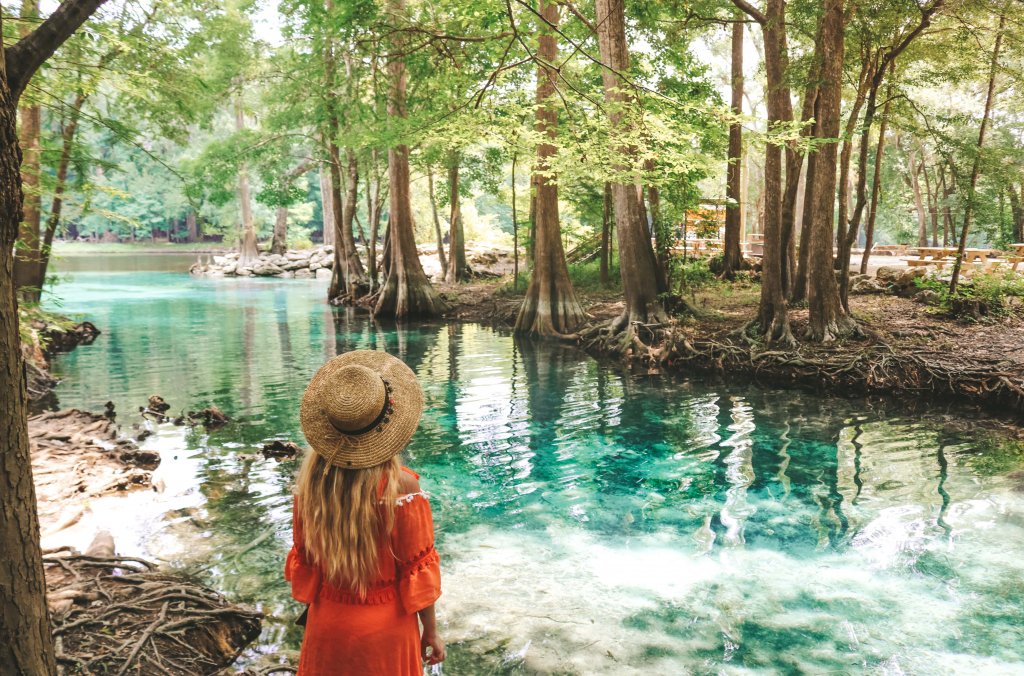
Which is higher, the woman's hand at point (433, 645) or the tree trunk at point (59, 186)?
the tree trunk at point (59, 186)

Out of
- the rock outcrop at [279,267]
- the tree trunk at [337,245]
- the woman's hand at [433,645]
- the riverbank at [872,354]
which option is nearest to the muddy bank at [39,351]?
the woman's hand at [433,645]

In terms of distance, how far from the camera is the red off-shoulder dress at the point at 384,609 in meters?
2.41

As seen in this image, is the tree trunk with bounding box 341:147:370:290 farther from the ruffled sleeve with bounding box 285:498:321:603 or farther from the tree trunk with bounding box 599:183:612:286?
the ruffled sleeve with bounding box 285:498:321:603

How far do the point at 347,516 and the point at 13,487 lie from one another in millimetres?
1042

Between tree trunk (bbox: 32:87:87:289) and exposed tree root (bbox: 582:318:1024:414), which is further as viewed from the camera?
exposed tree root (bbox: 582:318:1024:414)

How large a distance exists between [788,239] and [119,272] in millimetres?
37558

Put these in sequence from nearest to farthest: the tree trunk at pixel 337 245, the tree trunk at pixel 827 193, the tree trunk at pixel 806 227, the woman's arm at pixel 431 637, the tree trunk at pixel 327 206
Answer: the woman's arm at pixel 431 637
the tree trunk at pixel 827 193
the tree trunk at pixel 806 227
the tree trunk at pixel 337 245
the tree trunk at pixel 327 206

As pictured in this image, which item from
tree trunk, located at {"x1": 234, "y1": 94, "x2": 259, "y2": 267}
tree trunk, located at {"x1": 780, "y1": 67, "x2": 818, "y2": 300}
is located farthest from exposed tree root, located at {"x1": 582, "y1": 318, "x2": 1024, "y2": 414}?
tree trunk, located at {"x1": 234, "y1": 94, "x2": 259, "y2": 267}

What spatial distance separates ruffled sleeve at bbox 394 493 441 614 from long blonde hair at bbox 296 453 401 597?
0.16 ft

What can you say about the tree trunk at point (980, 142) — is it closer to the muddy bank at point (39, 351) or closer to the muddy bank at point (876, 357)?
the muddy bank at point (876, 357)

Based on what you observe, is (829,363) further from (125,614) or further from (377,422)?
(377,422)

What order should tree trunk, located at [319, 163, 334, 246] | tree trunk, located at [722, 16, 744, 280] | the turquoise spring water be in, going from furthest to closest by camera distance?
tree trunk, located at [319, 163, 334, 246] → tree trunk, located at [722, 16, 744, 280] → the turquoise spring water

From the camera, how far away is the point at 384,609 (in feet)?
8.01

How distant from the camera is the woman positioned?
90.6 inches
